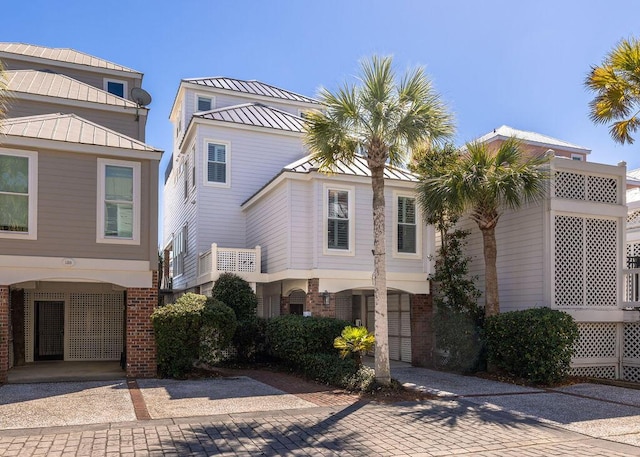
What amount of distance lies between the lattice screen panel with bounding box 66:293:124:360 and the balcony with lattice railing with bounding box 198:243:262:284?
11.3 feet

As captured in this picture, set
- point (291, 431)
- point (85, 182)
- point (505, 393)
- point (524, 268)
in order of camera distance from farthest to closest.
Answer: point (524, 268)
point (85, 182)
point (505, 393)
point (291, 431)

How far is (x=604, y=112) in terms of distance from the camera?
43.1ft

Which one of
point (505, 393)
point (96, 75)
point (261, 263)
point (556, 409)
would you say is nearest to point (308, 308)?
point (261, 263)

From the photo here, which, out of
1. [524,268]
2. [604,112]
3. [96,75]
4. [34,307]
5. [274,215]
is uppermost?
[96,75]

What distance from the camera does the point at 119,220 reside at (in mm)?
13031

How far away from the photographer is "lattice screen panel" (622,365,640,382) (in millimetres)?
13953

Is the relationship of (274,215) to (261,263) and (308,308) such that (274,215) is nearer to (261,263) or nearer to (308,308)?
(261,263)

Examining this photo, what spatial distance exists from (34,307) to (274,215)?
25.3 ft

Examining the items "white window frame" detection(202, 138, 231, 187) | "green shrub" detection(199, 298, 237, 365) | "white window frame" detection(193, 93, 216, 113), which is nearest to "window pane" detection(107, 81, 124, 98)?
"white window frame" detection(193, 93, 216, 113)

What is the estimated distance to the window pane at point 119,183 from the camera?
1295 centimetres

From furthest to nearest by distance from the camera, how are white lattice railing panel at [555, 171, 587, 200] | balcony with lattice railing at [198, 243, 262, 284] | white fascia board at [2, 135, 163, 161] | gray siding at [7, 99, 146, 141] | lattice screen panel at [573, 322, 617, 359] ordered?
1. gray siding at [7, 99, 146, 141]
2. balcony with lattice railing at [198, 243, 262, 284]
3. lattice screen panel at [573, 322, 617, 359]
4. white lattice railing panel at [555, 171, 587, 200]
5. white fascia board at [2, 135, 163, 161]

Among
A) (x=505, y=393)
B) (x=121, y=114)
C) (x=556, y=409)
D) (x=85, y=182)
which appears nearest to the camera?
(x=556, y=409)

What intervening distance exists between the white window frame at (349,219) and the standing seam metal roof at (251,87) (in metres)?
8.21

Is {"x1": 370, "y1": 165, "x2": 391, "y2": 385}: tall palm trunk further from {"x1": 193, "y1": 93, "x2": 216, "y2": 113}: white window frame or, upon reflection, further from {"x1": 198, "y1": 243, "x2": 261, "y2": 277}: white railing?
{"x1": 193, "y1": 93, "x2": 216, "y2": 113}: white window frame
